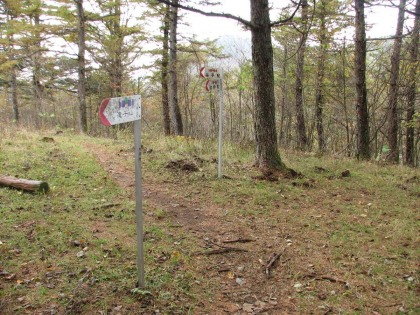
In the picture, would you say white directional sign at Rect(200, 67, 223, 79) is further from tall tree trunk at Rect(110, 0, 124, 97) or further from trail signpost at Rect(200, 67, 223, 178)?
tall tree trunk at Rect(110, 0, 124, 97)

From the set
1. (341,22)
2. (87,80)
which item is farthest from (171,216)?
(87,80)

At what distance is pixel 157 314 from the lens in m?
2.70

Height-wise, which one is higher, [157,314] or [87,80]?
[87,80]

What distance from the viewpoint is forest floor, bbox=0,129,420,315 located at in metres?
2.92

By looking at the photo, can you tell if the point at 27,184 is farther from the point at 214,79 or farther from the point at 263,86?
the point at 263,86

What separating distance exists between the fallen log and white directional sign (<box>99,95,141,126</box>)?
330cm

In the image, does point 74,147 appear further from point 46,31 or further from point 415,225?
point 415,225

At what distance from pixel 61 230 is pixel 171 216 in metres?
1.51

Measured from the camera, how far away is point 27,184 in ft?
17.2

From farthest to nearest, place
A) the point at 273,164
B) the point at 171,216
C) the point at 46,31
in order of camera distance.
Result: 1. the point at 46,31
2. the point at 273,164
3. the point at 171,216

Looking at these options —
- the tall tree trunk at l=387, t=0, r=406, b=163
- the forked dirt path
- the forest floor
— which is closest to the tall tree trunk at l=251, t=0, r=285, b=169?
the forest floor

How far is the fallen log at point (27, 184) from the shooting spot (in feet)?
17.0

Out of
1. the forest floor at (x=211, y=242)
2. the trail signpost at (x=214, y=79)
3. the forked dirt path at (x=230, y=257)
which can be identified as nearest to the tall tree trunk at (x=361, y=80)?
the forest floor at (x=211, y=242)

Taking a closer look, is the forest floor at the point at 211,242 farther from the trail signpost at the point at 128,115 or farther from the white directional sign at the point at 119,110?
the white directional sign at the point at 119,110
